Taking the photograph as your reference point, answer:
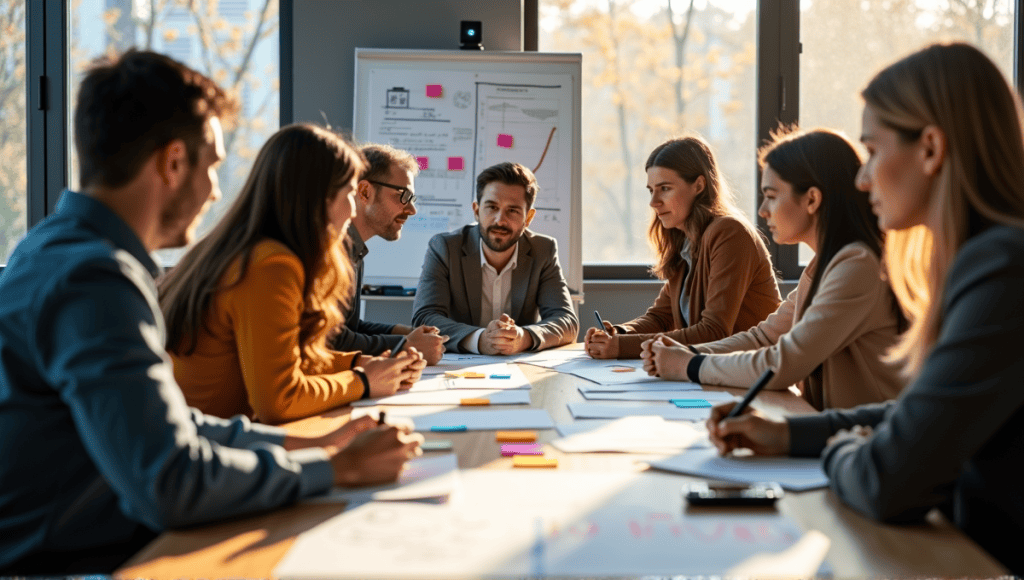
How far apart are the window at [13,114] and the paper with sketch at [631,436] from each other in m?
3.81

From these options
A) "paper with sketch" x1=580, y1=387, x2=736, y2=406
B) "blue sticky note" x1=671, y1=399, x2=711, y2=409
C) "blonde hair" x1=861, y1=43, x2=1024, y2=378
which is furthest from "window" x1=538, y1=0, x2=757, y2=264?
"blonde hair" x1=861, y1=43, x2=1024, y2=378

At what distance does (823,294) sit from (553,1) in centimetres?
298

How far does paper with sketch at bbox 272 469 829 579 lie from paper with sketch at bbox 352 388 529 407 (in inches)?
24.8

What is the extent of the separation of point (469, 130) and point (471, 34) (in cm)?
47

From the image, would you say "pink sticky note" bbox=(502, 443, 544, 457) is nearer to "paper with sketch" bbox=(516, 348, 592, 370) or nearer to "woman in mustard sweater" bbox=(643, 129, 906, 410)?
"woman in mustard sweater" bbox=(643, 129, 906, 410)

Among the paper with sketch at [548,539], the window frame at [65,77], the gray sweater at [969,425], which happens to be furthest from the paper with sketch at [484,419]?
the window frame at [65,77]

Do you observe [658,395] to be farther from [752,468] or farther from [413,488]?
[413,488]

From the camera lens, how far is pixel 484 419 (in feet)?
5.07

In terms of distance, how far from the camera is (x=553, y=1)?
4305mm

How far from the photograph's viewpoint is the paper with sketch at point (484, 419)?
149 centimetres

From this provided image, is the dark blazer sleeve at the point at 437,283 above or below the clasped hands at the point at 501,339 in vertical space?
above

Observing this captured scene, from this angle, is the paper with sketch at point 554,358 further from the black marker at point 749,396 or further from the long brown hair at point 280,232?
the black marker at point 749,396

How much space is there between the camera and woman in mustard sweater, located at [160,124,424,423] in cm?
150

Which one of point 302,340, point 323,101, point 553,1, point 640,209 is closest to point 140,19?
point 323,101
